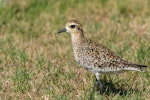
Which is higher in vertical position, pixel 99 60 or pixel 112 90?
pixel 99 60

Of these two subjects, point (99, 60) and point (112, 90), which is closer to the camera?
point (99, 60)

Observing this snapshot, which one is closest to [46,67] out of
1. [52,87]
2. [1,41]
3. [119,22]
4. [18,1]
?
[52,87]

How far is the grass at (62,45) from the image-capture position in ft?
27.8

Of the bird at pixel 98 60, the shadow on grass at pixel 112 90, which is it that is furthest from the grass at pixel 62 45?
the bird at pixel 98 60

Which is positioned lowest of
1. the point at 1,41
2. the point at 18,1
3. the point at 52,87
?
the point at 52,87

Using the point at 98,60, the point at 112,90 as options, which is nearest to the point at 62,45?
the point at 112,90

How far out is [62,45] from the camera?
35.7 ft

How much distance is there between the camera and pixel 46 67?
31.0ft

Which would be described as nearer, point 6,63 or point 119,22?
point 6,63

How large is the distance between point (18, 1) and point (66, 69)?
4.62 meters

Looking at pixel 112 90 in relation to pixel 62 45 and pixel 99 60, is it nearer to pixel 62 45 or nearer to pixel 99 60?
pixel 99 60

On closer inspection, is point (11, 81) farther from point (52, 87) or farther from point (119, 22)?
point (119, 22)

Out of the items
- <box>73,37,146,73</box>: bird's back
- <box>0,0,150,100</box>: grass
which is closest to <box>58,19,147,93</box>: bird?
<box>73,37,146,73</box>: bird's back

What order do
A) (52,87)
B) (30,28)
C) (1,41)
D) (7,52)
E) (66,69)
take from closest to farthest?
(52,87), (66,69), (7,52), (1,41), (30,28)
